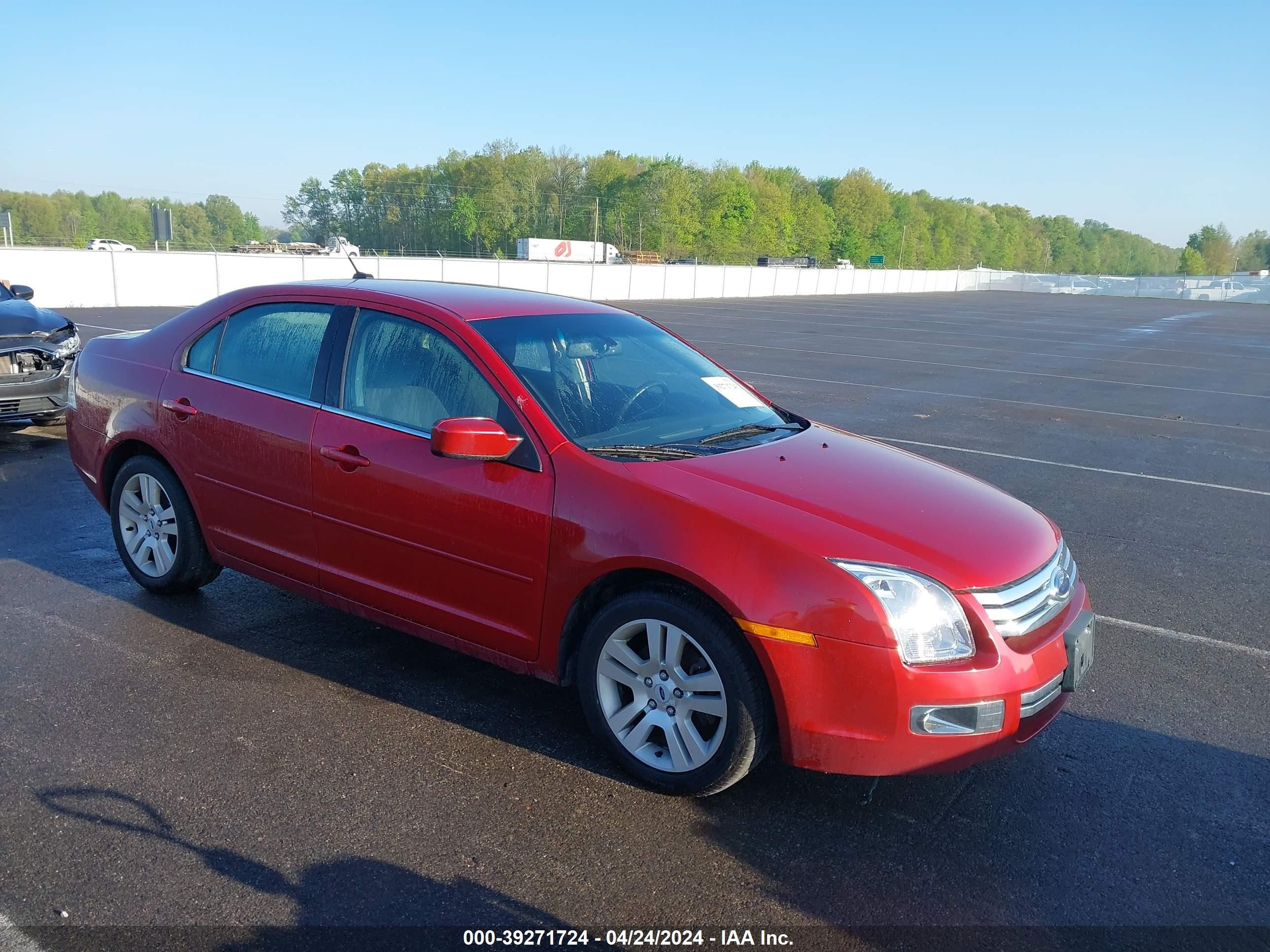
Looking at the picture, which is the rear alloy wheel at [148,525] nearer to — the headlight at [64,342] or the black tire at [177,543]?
the black tire at [177,543]

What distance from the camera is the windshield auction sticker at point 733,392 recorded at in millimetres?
4445

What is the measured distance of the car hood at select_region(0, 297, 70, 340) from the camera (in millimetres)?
8283

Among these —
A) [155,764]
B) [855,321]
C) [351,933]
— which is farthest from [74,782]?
[855,321]

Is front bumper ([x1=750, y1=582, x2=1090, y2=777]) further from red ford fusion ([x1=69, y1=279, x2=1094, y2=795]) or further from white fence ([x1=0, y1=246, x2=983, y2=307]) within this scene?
white fence ([x1=0, y1=246, x2=983, y2=307])

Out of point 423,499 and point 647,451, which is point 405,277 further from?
point 647,451

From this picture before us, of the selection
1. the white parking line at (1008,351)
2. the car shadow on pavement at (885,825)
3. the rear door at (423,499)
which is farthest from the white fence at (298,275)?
the white parking line at (1008,351)

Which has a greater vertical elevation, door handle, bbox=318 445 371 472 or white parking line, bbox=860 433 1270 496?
door handle, bbox=318 445 371 472

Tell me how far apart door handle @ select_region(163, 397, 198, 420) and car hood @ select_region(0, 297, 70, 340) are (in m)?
4.64

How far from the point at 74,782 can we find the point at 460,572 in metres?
1.42

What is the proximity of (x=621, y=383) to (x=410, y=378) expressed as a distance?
2.82ft

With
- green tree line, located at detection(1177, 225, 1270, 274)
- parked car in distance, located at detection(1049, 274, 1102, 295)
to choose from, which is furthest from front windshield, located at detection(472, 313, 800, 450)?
green tree line, located at detection(1177, 225, 1270, 274)

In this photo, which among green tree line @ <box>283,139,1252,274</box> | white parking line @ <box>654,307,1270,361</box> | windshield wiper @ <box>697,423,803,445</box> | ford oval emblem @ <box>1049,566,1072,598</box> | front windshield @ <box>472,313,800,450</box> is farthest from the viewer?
green tree line @ <box>283,139,1252,274</box>

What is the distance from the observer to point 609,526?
10.8 ft

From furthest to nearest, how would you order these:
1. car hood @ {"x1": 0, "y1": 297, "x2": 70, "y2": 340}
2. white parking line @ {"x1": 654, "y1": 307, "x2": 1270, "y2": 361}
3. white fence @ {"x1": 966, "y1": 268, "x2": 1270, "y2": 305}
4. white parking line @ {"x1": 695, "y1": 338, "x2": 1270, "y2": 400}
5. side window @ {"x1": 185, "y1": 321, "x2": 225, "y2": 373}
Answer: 1. white fence @ {"x1": 966, "y1": 268, "x2": 1270, "y2": 305}
2. white parking line @ {"x1": 654, "y1": 307, "x2": 1270, "y2": 361}
3. white parking line @ {"x1": 695, "y1": 338, "x2": 1270, "y2": 400}
4. car hood @ {"x1": 0, "y1": 297, "x2": 70, "y2": 340}
5. side window @ {"x1": 185, "y1": 321, "x2": 225, "y2": 373}
